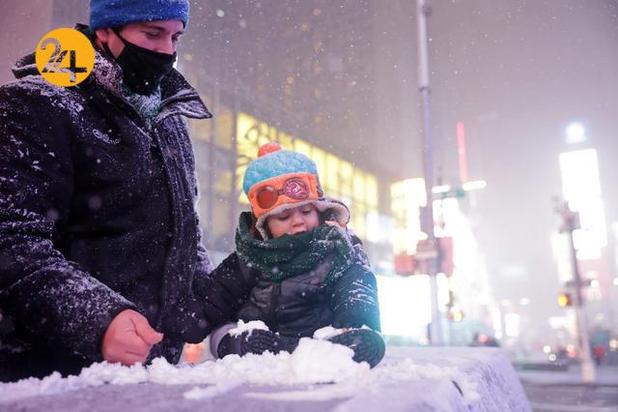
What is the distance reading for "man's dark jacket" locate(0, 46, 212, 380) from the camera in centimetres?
166

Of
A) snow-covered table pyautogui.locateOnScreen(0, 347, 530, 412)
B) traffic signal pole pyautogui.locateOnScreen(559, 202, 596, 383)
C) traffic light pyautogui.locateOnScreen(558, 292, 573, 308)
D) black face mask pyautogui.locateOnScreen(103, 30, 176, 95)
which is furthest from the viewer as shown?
traffic signal pole pyautogui.locateOnScreen(559, 202, 596, 383)

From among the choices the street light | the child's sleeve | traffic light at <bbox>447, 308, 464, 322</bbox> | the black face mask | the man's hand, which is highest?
the street light

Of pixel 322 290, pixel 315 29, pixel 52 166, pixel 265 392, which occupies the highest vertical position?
pixel 315 29

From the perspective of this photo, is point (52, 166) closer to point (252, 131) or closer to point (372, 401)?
point (372, 401)

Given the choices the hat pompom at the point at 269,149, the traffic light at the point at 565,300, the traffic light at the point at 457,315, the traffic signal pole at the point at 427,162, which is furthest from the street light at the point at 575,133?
the hat pompom at the point at 269,149

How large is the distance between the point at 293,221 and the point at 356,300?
728 mm

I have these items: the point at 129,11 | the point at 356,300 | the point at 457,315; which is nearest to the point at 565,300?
the point at 457,315

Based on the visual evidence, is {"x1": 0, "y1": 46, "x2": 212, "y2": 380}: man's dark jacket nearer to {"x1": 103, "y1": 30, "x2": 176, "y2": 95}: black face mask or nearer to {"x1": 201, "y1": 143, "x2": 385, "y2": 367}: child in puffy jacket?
{"x1": 103, "y1": 30, "x2": 176, "y2": 95}: black face mask

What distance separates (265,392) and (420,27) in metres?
15.3

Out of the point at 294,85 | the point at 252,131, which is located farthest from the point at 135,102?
the point at 294,85

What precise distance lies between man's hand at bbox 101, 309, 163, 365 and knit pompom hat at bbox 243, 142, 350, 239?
4.04 feet

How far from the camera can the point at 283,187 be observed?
2.84 m

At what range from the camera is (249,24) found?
107ft

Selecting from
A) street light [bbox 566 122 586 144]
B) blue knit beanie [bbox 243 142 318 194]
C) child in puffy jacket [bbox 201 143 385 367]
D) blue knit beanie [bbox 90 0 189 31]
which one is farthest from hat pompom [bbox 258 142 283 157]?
street light [bbox 566 122 586 144]
